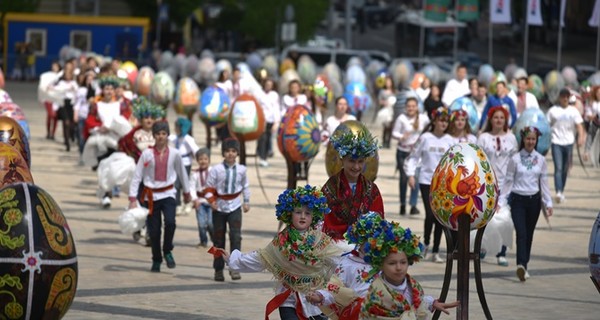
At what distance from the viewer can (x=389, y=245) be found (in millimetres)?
8945

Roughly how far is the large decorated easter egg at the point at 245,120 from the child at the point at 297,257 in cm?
1087

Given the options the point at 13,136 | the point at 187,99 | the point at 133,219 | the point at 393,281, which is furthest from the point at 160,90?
the point at 393,281

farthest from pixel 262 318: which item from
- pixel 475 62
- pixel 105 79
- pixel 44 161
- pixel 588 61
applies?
pixel 588 61

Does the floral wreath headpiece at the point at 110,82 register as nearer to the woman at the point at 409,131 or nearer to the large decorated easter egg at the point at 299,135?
the large decorated easter egg at the point at 299,135

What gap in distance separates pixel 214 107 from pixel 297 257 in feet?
47.7

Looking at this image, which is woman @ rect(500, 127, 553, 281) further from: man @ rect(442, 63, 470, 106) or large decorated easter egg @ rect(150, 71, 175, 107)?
large decorated easter egg @ rect(150, 71, 175, 107)

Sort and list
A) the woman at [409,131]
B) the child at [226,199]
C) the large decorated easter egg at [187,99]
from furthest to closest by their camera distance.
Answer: the large decorated easter egg at [187,99]
the woman at [409,131]
the child at [226,199]

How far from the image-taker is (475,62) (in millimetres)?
60375

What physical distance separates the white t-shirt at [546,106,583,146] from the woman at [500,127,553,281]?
22.9 feet

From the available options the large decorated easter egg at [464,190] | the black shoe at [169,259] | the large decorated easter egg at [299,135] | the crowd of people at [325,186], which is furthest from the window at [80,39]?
the large decorated easter egg at [464,190]

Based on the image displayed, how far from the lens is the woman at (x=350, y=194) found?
1115 centimetres

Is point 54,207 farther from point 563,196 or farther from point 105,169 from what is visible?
point 563,196

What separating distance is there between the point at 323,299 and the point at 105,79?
1227 cm

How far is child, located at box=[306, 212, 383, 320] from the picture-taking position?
30.8 ft
